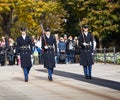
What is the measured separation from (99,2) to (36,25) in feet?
31.4

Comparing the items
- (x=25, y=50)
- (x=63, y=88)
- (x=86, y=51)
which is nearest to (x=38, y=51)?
(x=86, y=51)

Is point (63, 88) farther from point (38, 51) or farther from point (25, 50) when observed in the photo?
point (38, 51)

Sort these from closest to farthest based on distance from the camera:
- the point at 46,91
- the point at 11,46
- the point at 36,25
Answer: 1. the point at 46,91
2. the point at 11,46
3. the point at 36,25

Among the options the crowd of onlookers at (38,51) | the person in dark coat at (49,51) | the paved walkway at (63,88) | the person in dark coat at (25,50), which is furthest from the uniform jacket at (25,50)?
the crowd of onlookers at (38,51)

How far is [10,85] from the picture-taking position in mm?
16859

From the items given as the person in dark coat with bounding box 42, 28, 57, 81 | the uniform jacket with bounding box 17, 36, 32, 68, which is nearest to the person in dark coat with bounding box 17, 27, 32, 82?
the uniform jacket with bounding box 17, 36, 32, 68

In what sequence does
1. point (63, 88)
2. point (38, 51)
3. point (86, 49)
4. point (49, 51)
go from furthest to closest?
point (38, 51)
point (86, 49)
point (49, 51)
point (63, 88)

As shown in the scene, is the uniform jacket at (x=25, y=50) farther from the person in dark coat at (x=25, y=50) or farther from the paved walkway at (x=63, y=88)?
the paved walkway at (x=63, y=88)

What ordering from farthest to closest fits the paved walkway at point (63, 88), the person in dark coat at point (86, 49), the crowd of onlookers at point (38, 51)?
the crowd of onlookers at point (38, 51) → the person in dark coat at point (86, 49) → the paved walkway at point (63, 88)

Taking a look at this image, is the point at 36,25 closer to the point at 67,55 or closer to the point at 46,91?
the point at 67,55

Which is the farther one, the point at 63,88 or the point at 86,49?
the point at 86,49

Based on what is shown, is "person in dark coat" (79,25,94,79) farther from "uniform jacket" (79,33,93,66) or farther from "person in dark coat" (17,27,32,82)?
"person in dark coat" (17,27,32,82)

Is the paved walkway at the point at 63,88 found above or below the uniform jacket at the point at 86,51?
below

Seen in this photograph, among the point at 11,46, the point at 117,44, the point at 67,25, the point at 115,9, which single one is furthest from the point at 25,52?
the point at 67,25
